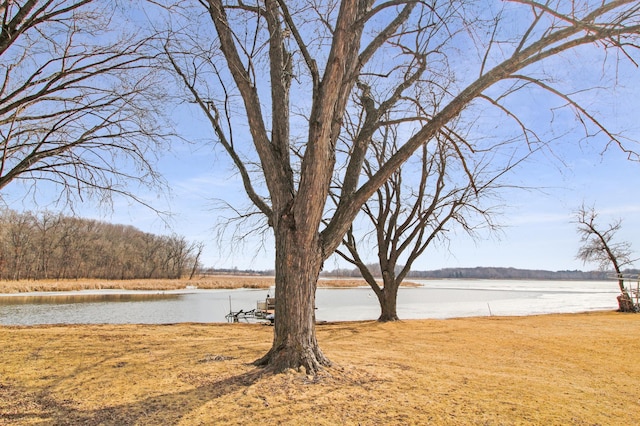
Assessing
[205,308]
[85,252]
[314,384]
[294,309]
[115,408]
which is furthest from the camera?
[85,252]

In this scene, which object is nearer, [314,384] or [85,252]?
[314,384]

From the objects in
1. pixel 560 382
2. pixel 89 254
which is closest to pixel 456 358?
pixel 560 382

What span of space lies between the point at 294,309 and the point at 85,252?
60.1 m

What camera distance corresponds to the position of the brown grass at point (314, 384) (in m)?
3.23

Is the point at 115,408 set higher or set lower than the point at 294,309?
lower

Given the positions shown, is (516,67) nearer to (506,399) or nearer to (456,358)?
(506,399)

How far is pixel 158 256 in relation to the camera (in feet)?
214

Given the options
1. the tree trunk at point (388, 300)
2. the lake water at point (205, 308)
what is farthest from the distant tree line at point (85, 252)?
the tree trunk at point (388, 300)

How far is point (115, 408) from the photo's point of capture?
3.35 m

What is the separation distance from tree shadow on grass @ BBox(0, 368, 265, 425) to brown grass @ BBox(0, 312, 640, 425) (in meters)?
0.01

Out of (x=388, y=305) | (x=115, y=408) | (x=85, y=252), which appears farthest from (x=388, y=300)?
(x=85, y=252)

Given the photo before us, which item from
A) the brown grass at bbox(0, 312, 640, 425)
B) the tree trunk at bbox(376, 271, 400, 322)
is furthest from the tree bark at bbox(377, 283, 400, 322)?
the brown grass at bbox(0, 312, 640, 425)

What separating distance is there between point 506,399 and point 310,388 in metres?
1.88

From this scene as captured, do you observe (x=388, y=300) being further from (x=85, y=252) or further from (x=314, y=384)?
(x=85, y=252)
